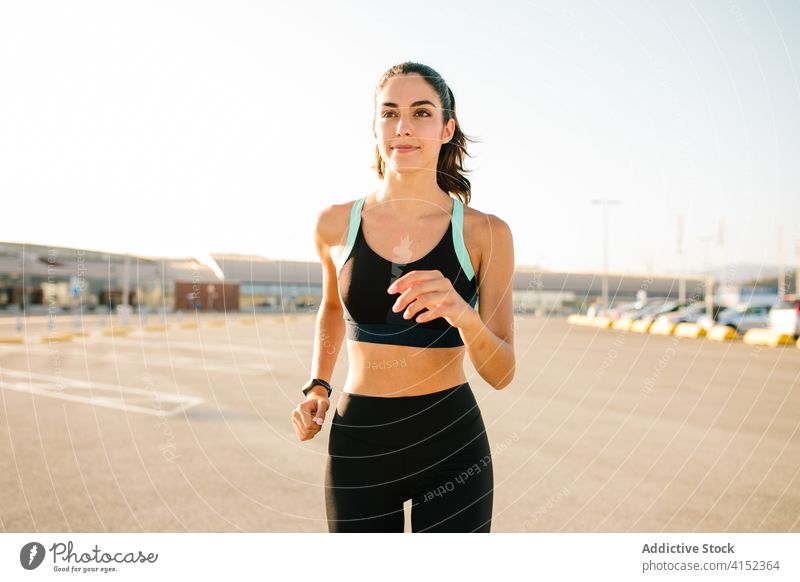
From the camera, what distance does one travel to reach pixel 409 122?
2.20 m

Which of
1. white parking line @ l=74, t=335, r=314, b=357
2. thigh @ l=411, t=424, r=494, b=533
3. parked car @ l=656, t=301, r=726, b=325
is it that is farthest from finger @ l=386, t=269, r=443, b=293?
parked car @ l=656, t=301, r=726, b=325

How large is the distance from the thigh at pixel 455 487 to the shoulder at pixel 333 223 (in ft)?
2.81

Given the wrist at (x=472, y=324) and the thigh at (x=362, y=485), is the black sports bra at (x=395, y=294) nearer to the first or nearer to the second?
the wrist at (x=472, y=324)

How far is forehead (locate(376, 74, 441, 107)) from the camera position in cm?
221

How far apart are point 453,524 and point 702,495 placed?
4080mm

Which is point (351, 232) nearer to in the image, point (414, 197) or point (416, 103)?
point (414, 197)

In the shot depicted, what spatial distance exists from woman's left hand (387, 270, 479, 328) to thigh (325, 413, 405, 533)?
0.62 m

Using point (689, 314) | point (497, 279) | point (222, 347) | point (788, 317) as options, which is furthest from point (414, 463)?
point (689, 314)

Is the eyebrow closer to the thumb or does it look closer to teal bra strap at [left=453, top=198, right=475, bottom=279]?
teal bra strap at [left=453, top=198, right=475, bottom=279]

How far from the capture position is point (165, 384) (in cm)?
1164

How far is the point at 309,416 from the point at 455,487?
555mm
